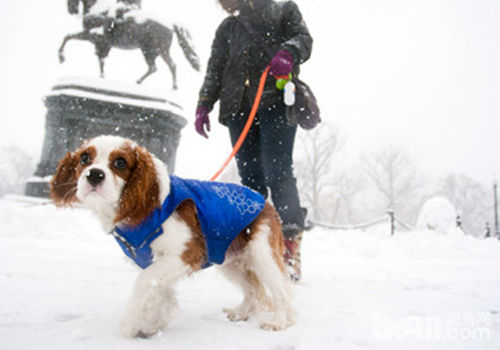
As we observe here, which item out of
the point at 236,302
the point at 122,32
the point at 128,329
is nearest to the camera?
the point at 128,329

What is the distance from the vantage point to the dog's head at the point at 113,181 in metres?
1.37

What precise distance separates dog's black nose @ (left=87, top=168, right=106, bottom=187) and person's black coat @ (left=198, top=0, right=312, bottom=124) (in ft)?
4.81

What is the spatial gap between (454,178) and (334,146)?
19953mm

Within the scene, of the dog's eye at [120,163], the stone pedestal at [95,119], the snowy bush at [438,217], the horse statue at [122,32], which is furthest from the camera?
the snowy bush at [438,217]

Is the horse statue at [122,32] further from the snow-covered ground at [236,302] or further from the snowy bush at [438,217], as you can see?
the snowy bush at [438,217]

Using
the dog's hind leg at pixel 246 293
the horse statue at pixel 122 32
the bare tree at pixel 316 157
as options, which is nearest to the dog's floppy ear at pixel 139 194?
the dog's hind leg at pixel 246 293

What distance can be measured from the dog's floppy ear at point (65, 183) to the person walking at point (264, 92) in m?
1.36

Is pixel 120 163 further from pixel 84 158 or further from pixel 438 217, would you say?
pixel 438 217

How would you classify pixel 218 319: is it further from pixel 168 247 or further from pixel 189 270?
pixel 168 247

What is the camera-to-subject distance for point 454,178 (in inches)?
1542

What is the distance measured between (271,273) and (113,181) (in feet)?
2.97

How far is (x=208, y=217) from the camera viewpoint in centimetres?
A: 157

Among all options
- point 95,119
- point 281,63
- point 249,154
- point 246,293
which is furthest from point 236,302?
point 95,119

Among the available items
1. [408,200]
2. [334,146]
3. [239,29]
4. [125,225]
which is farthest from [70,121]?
[408,200]
